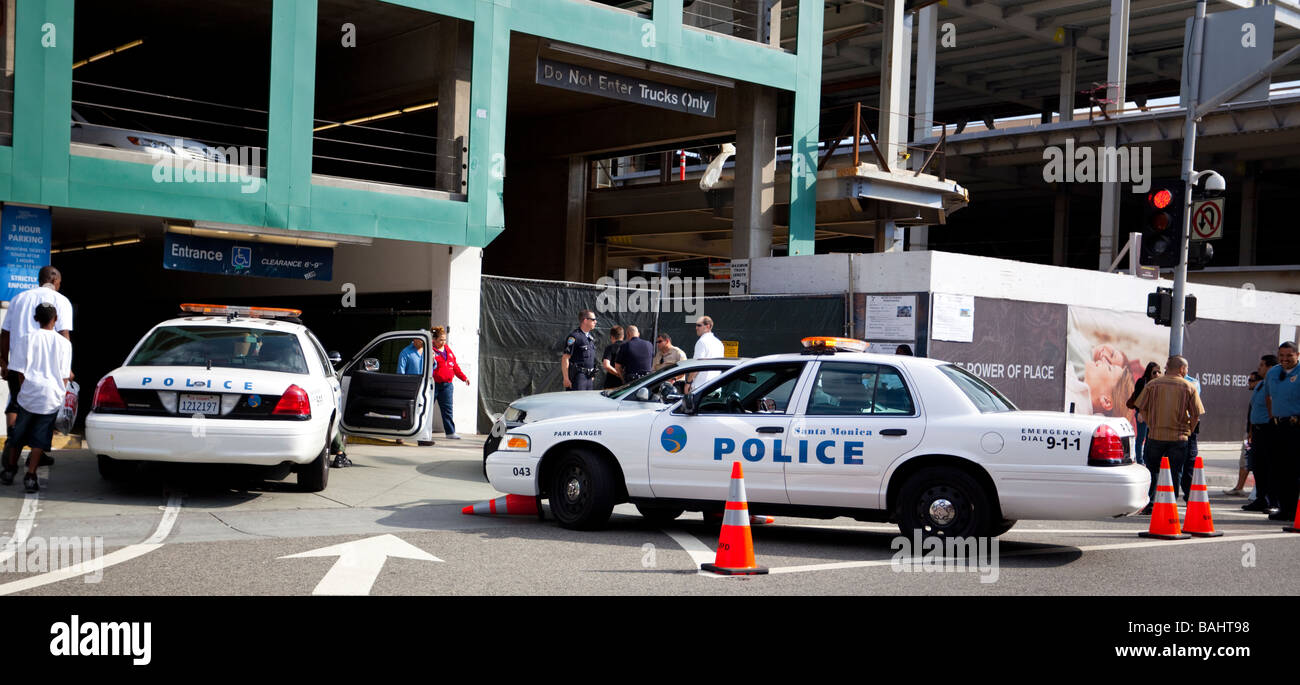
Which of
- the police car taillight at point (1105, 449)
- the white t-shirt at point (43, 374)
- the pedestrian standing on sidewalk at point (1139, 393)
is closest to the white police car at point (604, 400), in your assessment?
the police car taillight at point (1105, 449)

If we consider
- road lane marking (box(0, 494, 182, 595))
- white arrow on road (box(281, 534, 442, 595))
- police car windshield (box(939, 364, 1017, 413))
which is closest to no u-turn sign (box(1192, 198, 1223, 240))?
police car windshield (box(939, 364, 1017, 413))

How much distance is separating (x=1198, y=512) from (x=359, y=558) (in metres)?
7.46

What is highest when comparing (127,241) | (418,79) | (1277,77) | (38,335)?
(1277,77)

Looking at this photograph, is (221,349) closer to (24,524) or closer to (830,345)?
(24,524)

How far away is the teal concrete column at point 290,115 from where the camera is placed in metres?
17.5

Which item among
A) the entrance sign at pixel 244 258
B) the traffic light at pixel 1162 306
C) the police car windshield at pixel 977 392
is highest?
the entrance sign at pixel 244 258

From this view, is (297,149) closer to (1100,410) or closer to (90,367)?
(90,367)

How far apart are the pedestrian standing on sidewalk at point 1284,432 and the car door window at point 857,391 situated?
19.3 feet

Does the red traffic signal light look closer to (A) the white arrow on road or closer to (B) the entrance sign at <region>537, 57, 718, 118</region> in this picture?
(B) the entrance sign at <region>537, 57, 718, 118</region>

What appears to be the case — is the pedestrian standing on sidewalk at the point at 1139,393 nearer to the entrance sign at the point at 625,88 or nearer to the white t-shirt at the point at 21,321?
the entrance sign at the point at 625,88

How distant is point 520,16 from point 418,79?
7.92 feet
